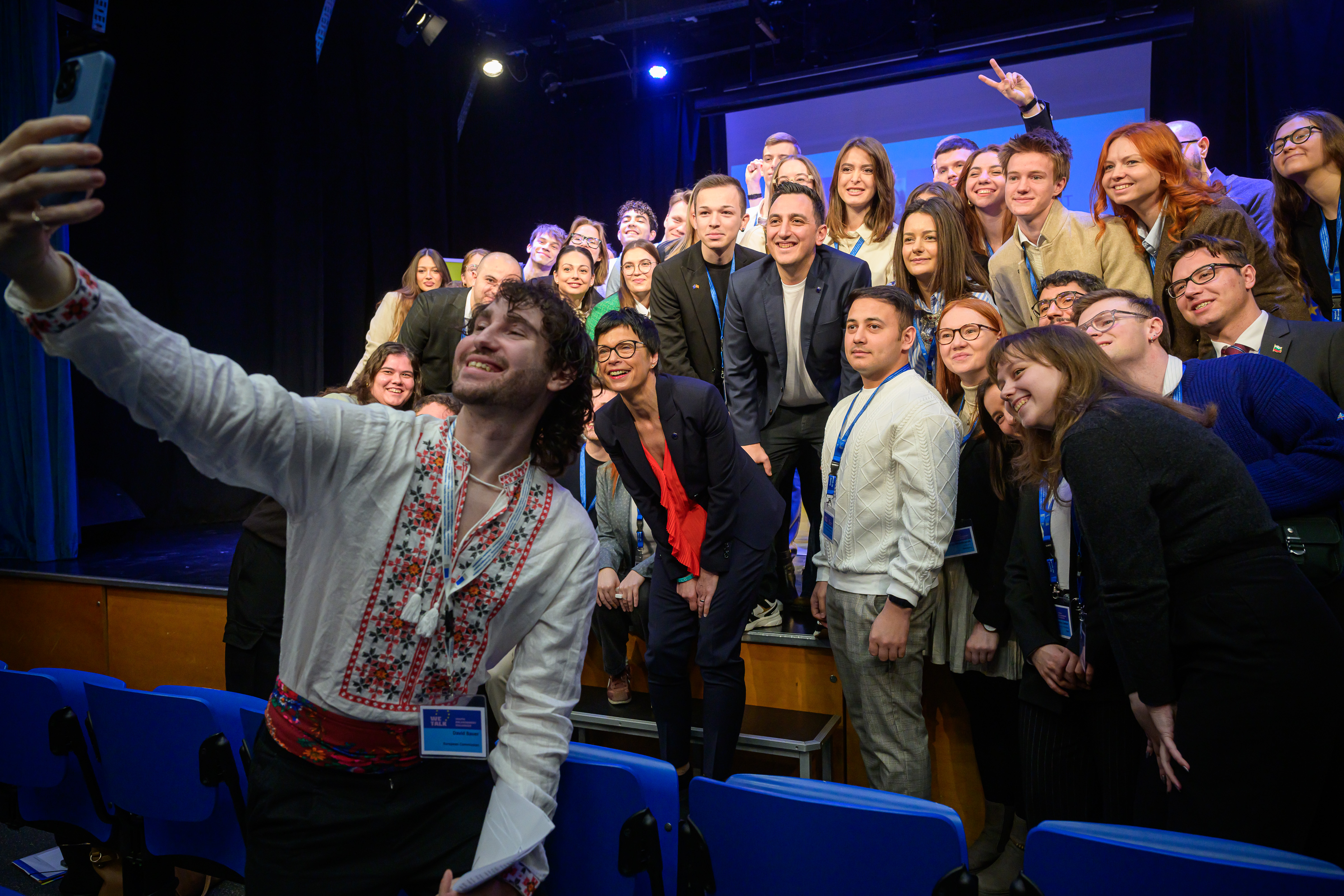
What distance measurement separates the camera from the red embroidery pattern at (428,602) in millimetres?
1275

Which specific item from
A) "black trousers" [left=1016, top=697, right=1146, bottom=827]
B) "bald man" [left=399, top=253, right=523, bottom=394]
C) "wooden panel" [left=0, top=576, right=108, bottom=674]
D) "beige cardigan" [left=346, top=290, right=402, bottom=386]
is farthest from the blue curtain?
"black trousers" [left=1016, top=697, right=1146, bottom=827]

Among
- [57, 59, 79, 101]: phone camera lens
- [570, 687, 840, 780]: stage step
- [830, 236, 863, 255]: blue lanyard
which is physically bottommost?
[570, 687, 840, 780]: stage step

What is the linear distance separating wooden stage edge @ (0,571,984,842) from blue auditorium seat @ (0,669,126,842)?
1575 millimetres

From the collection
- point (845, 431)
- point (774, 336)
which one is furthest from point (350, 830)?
point (774, 336)

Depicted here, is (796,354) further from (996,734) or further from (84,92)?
(84,92)

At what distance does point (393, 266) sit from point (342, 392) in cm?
476

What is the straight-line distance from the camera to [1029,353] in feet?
5.59

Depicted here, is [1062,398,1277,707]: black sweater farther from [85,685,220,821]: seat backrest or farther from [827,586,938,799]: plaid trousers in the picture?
[85,685,220,821]: seat backrest

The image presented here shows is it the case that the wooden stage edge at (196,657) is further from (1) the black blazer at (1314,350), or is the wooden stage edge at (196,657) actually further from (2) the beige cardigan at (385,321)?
(2) the beige cardigan at (385,321)

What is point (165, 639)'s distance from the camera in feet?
12.3

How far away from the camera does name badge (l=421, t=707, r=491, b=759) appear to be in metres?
1.28

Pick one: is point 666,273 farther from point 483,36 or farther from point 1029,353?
point 483,36

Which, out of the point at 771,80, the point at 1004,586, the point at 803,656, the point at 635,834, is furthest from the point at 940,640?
the point at 771,80

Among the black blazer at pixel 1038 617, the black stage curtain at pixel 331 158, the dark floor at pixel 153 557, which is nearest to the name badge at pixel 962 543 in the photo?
the black blazer at pixel 1038 617
